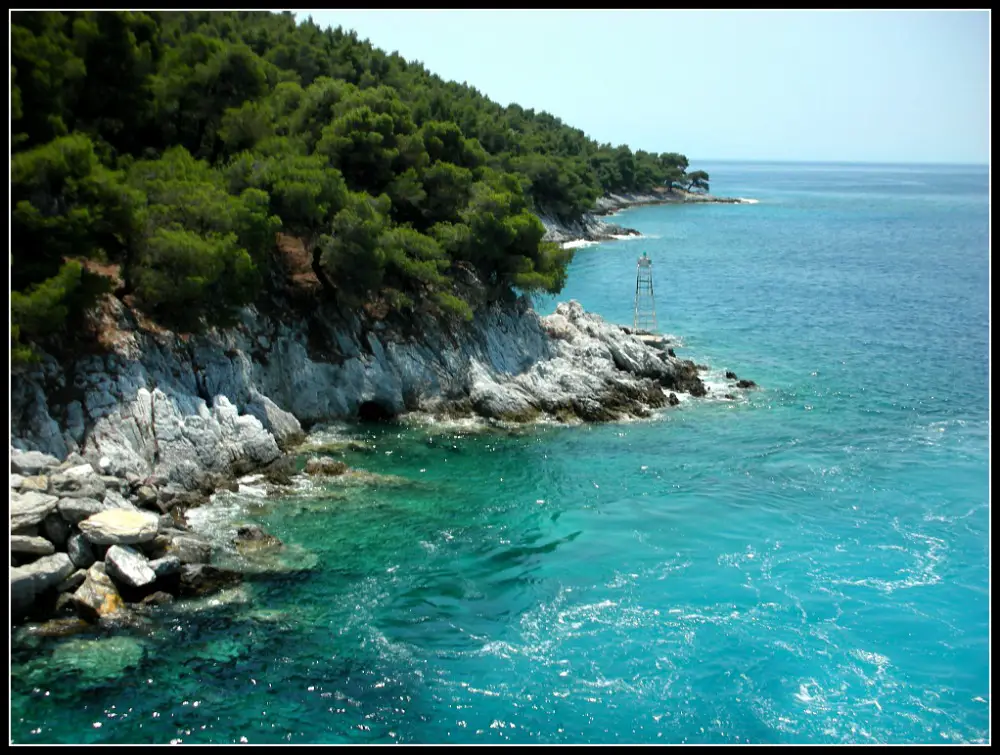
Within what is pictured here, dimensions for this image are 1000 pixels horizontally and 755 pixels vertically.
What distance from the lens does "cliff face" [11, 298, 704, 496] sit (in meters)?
24.5

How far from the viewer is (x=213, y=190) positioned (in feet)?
97.4

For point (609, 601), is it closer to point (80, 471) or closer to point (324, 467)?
point (324, 467)

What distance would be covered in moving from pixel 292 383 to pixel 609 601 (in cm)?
1569

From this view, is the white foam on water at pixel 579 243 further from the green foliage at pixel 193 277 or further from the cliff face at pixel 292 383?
the green foliage at pixel 193 277

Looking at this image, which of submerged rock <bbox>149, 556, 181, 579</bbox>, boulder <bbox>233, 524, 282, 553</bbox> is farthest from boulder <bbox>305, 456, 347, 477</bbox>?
submerged rock <bbox>149, 556, 181, 579</bbox>

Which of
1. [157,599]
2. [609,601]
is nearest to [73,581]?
[157,599]

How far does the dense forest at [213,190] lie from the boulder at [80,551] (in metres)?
5.51

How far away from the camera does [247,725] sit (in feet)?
53.0

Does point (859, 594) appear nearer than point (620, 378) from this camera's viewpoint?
Yes

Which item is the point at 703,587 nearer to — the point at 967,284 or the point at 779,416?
the point at 779,416

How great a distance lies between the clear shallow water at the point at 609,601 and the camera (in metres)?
17.0

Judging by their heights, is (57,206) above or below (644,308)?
above

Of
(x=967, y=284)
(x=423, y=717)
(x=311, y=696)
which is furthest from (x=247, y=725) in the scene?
(x=967, y=284)

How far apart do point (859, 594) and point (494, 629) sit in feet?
33.2
